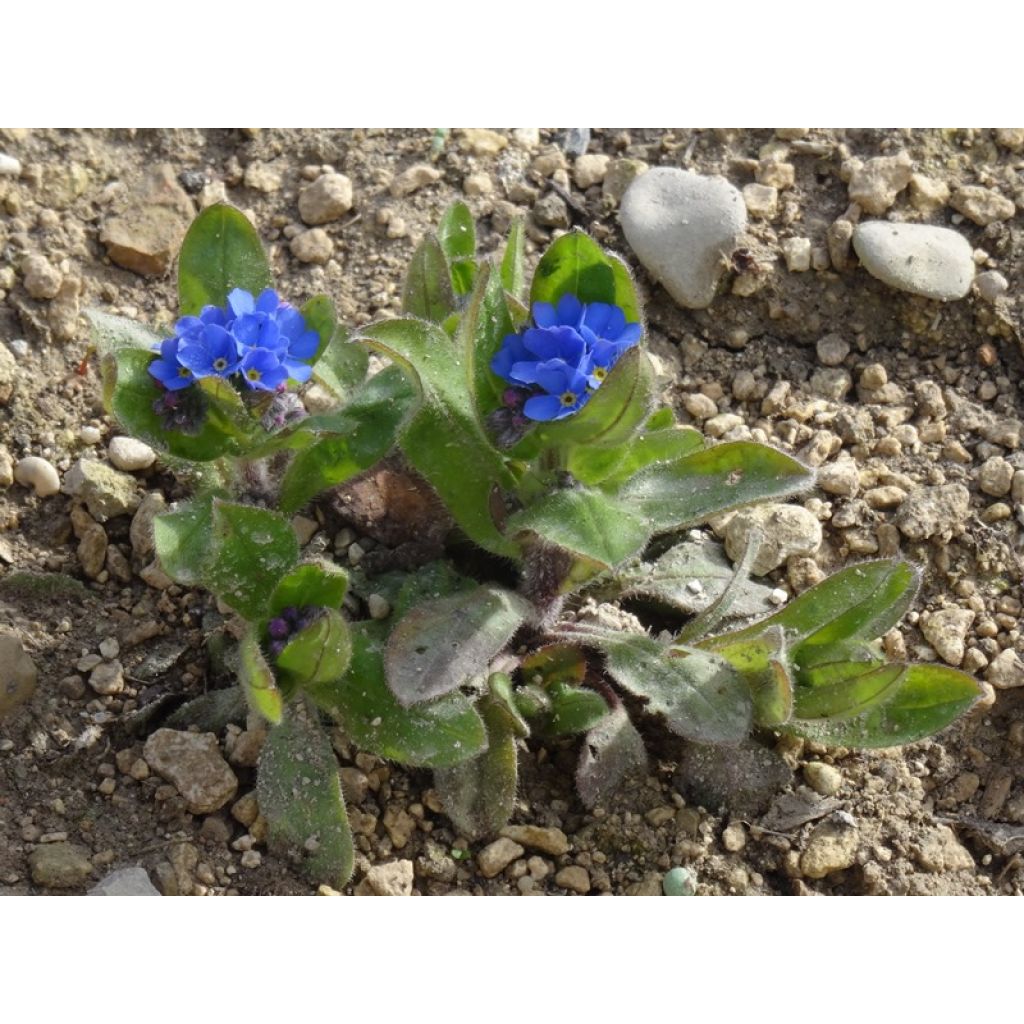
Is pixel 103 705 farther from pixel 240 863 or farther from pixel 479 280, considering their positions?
pixel 479 280

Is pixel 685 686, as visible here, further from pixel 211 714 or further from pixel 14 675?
pixel 14 675

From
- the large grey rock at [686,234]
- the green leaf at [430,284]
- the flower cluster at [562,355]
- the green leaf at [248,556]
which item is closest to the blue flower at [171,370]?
the green leaf at [248,556]

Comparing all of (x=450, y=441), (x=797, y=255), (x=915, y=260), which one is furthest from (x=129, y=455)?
(x=915, y=260)

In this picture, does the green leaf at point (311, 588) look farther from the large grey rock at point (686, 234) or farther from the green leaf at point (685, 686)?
the large grey rock at point (686, 234)

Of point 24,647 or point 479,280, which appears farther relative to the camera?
point 24,647

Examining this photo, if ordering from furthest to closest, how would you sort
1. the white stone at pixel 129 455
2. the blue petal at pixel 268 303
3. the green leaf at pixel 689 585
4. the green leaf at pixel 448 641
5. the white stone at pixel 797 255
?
the white stone at pixel 797 255, the white stone at pixel 129 455, the green leaf at pixel 689 585, the blue petal at pixel 268 303, the green leaf at pixel 448 641

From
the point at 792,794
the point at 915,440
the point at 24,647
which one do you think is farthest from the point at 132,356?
the point at 915,440
